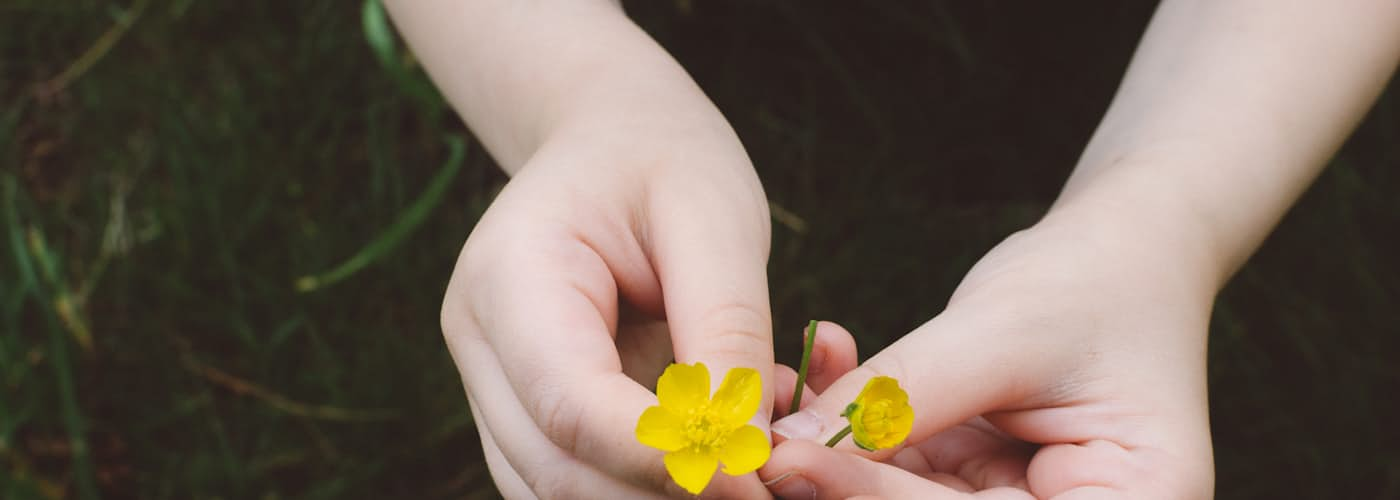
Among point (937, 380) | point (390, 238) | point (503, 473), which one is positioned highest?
point (937, 380)

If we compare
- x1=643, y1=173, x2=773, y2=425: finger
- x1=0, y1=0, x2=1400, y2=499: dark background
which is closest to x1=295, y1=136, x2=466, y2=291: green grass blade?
x1=0, y1=0, x2=1400, y2=499: dark background

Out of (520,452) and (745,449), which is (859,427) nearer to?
(745,449)

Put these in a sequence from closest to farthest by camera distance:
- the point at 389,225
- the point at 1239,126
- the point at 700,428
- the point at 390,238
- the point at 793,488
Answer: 1. the point at 700,428
2. the point at 793,488
3. the point at 1239,126
4. the point at 390,238
5. the point at 389,225

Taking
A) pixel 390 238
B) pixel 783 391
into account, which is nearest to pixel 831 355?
pixel 783 391

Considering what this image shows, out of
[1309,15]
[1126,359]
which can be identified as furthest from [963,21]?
[1126,359]

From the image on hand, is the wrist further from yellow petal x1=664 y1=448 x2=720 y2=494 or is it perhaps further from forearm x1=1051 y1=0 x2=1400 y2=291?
yellow petal x1=664 y1=448 x2=720 y2=494

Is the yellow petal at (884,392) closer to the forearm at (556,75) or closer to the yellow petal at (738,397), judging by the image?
the yellow petal at (738,397)

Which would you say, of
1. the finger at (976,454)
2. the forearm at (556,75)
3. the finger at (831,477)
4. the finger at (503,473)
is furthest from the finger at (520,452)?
the finger at (976,454)

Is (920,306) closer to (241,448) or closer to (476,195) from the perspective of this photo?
(476,195)
